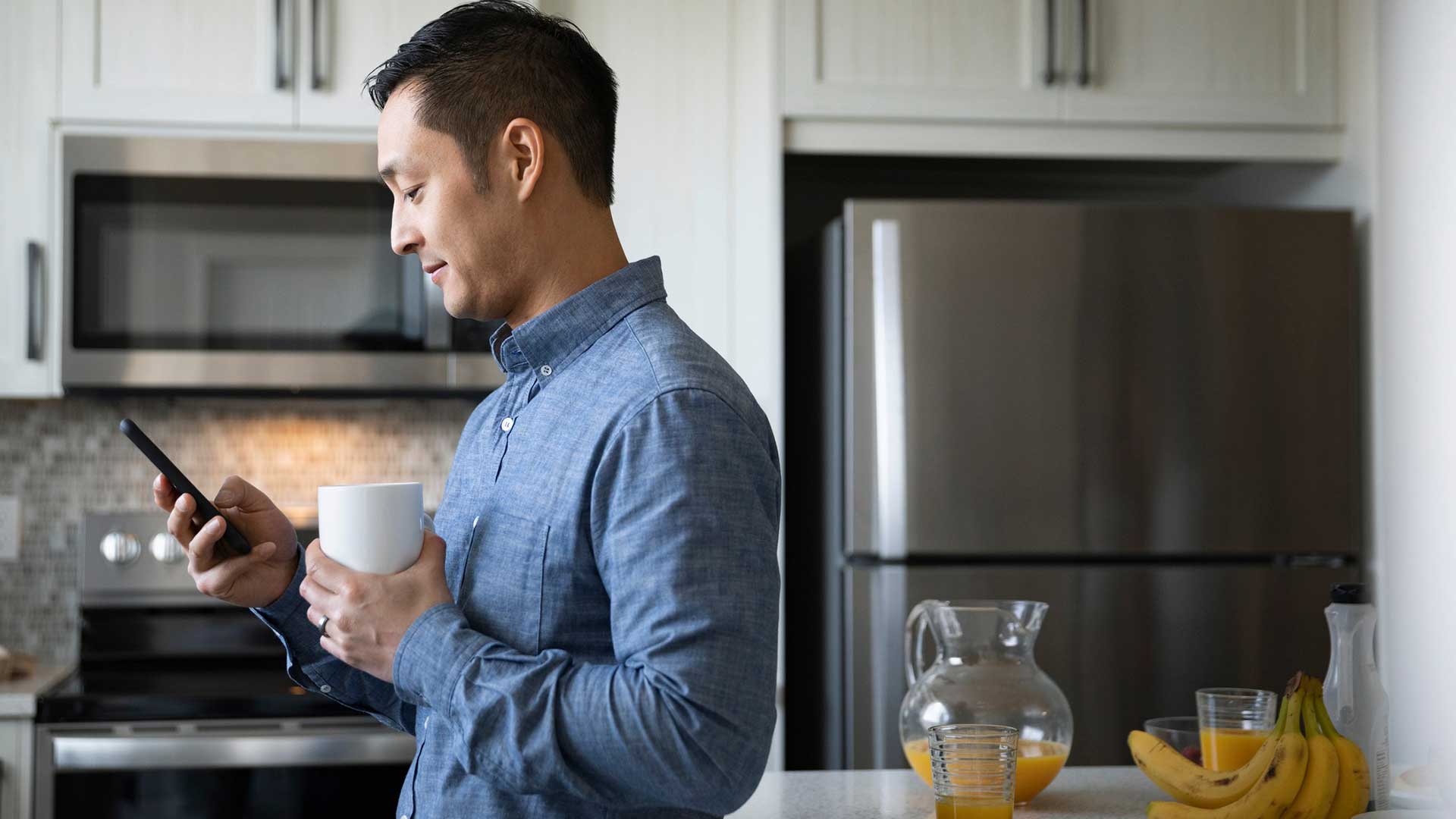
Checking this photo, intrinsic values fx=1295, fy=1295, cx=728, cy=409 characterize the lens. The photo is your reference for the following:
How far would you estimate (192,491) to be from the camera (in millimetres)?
953

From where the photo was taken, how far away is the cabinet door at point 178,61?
2.21 metres

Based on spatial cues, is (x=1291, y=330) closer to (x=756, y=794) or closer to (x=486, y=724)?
(x=756, y=794)

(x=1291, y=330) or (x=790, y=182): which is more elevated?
(x=790, y=182)

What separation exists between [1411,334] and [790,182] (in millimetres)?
1244

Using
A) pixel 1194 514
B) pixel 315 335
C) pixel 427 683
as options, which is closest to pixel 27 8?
pixel 315 335

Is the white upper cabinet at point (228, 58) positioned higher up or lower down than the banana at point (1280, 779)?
higher up

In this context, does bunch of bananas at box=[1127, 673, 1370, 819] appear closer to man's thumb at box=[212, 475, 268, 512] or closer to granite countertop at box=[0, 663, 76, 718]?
man's thumb at box=[212, 475, 268, 512]

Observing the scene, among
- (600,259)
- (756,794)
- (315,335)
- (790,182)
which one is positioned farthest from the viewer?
(790,182)

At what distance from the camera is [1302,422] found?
2.14 metres

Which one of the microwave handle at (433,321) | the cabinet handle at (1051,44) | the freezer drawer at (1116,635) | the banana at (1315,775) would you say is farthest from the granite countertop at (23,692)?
the cabinet handle at (1051,44)

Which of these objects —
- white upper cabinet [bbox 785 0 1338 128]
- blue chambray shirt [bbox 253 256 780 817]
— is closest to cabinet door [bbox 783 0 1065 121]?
white upper cabinet [bbox 785 0 1338 128]

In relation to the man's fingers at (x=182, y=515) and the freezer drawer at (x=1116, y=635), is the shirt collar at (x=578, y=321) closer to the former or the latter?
the man's fingers at (x=182, y=515)

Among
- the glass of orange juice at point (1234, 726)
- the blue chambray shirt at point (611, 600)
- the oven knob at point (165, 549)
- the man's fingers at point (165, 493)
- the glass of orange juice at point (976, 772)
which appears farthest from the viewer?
the oven knob at point (165, 549)

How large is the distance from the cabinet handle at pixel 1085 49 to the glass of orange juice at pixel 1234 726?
130 centimetres
